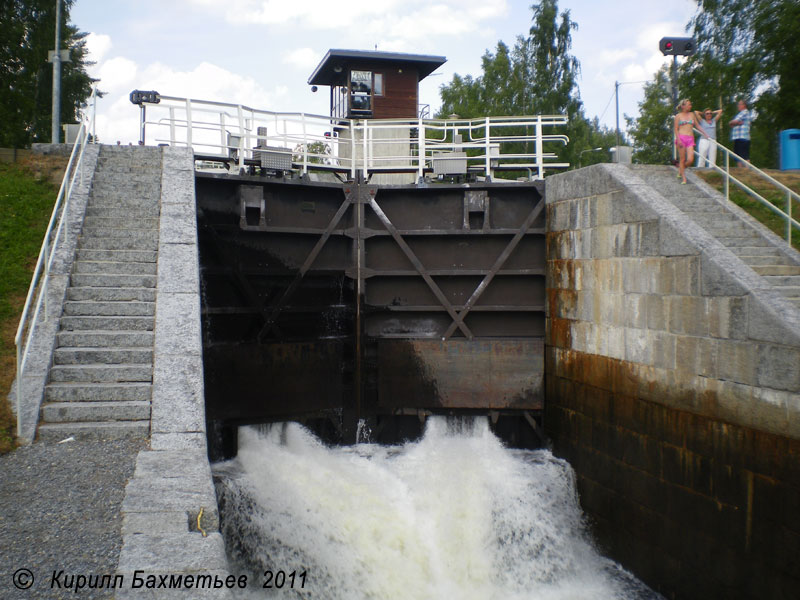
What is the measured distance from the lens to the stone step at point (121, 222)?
8.05m

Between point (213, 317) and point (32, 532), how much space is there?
20.5 ft

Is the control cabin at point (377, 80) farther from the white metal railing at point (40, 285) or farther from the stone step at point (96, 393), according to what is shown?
the stone step at point (96, 393)

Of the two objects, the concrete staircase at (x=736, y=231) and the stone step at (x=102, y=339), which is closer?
the stone step at (x=102, y=339)

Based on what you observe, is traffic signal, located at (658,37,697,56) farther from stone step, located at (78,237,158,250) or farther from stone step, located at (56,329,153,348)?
stone step, located at (56,329,153,348)

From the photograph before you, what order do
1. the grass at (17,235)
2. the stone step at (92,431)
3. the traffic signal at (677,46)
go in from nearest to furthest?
1. the stone step at (92,431)
2. the grass at (17,235)
3. the traffic signal at (677,46)

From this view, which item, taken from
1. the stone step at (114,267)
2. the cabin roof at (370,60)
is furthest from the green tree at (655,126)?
the stone step at (114,267)

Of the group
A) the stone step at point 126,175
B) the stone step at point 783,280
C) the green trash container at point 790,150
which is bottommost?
the stone step at point 783,280

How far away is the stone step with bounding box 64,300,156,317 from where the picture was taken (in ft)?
22.7

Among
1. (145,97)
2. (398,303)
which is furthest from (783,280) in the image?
(145,97)

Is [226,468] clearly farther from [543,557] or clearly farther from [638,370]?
[638,370]

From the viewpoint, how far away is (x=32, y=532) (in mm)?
4105

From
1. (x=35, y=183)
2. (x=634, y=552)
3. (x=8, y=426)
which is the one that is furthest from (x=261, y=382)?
(x=634, y=552)

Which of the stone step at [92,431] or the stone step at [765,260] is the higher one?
the stone step at [765,260]

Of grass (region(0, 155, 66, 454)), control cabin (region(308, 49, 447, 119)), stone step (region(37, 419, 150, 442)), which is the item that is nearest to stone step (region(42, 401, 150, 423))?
stone step (region(37, 419, 150, 442))
